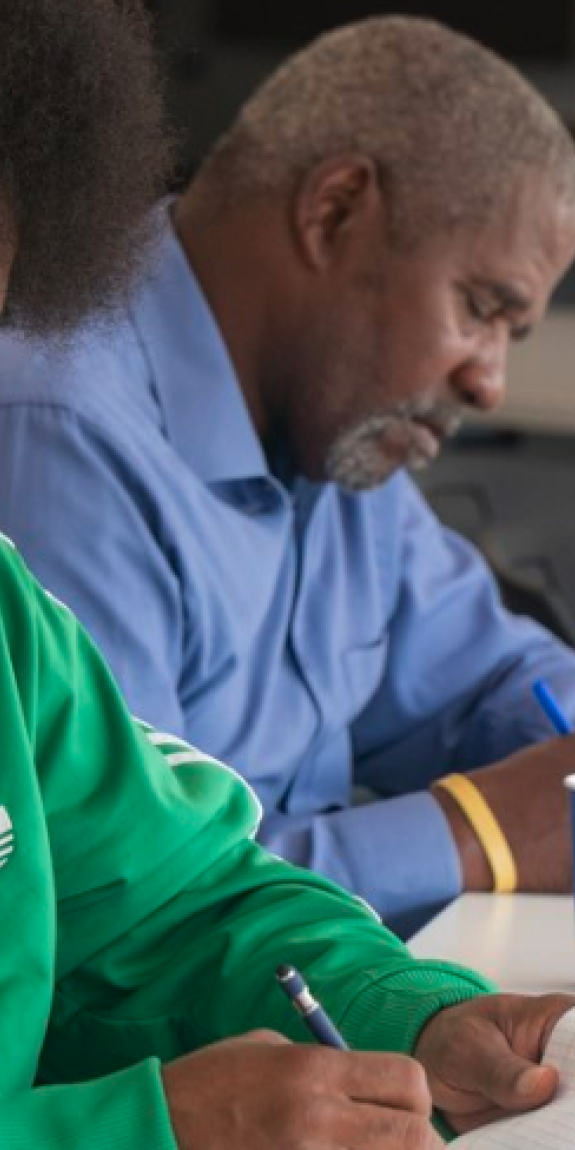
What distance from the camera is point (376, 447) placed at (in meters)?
2.12

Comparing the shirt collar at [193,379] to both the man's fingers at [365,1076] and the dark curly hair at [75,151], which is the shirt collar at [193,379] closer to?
the dark curly hair at [75,151]

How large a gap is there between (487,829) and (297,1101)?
0.79 m

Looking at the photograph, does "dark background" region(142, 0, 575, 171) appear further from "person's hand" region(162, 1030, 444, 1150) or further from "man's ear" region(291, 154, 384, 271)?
"person's hand" region(162, 1030, 444, 1150)

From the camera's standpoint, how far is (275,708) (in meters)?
1.95

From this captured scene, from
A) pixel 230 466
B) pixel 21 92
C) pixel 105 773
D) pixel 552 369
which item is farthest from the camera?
pixel 552 369

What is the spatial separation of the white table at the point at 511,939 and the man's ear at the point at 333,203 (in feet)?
2.28

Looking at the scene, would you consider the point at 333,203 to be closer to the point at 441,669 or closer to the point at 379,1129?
the point at 441,669

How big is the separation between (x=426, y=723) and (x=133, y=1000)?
1.00 metres

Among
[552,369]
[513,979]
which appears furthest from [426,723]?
[552,369]

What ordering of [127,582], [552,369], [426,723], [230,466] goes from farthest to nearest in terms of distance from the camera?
[552,369]
[426,723]
[230,466]
[127,582]

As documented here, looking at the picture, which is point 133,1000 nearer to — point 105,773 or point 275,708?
point 105,773

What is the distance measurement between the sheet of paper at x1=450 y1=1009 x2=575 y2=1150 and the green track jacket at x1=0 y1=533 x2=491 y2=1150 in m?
0.09

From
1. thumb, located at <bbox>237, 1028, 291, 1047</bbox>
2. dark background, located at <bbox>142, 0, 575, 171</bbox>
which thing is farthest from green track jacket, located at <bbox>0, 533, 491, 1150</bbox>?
dark background, located at <bbox>142, 0, 575, 171</bbox>

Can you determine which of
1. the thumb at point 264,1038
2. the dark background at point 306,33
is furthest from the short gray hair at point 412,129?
the dark background at point 306,33
